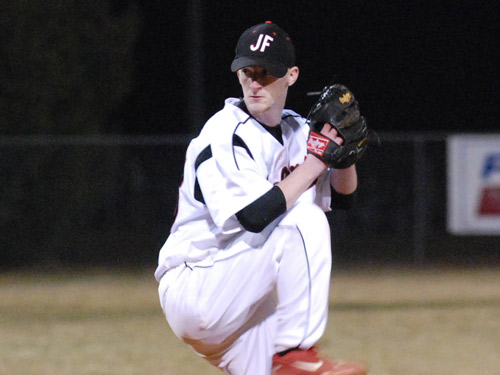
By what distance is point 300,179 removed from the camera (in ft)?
10.1

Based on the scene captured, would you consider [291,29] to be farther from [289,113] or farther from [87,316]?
[289,113]

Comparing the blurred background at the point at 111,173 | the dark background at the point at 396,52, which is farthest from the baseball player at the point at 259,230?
the dark background at the point at 396,52

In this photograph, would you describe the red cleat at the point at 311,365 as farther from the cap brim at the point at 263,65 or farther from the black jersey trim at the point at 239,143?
the cap brim at the point at 263,65

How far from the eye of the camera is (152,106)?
87.4 feet

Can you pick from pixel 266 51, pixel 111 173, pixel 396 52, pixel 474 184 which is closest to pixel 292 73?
pixel 266 51

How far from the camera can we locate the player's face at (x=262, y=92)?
322cm

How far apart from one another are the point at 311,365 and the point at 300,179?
62cm

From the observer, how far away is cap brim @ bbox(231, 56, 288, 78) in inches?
125

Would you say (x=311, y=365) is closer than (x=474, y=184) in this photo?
Yes

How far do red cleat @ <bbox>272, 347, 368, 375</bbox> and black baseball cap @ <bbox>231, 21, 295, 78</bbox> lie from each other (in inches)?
38.1

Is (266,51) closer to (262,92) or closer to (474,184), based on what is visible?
(262,92)

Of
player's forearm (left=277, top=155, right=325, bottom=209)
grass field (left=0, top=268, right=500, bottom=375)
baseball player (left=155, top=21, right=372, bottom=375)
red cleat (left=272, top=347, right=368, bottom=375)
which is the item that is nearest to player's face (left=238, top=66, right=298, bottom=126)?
baseball player (left=155, top=21, right=372, bottom=375)

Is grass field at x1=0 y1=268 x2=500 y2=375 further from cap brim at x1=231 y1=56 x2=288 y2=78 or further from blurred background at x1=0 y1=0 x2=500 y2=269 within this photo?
cap brim at x1=231 y1=56 x2=288 y2=78

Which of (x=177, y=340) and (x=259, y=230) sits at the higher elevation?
(x=259, y=230)
